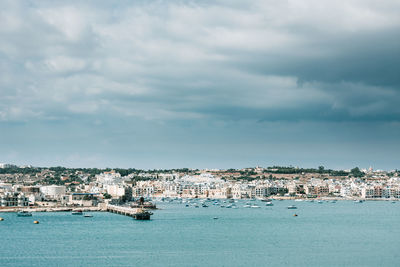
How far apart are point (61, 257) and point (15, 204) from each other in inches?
2972

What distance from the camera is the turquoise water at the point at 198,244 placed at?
4944 centimetres

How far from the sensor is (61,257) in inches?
2023

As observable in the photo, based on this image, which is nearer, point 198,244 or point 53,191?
point 198,244

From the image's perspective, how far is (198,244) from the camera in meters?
60.7

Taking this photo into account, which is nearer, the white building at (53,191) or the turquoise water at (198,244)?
the turquoise water at (198,244)

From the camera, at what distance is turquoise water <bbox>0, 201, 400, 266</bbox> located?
1946 inches

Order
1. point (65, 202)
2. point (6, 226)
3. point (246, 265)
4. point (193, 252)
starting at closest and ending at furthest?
point (246, 265) → point (193, 252) → point (6, 226) → point (65, 202)

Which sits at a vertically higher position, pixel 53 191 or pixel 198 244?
pixel 53 191

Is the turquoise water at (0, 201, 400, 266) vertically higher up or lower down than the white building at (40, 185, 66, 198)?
lower down

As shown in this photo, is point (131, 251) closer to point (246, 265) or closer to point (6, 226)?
point (246, 265)

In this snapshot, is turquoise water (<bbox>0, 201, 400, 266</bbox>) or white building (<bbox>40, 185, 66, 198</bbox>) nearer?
Answer: turquoise water (<bbox>0, 201, 400, 266</bbox>)

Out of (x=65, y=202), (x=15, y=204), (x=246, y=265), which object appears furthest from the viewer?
(x=65, y=202)

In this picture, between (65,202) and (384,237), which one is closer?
(384,237)

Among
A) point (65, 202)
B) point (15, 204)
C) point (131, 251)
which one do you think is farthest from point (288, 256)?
point (65, 202)
